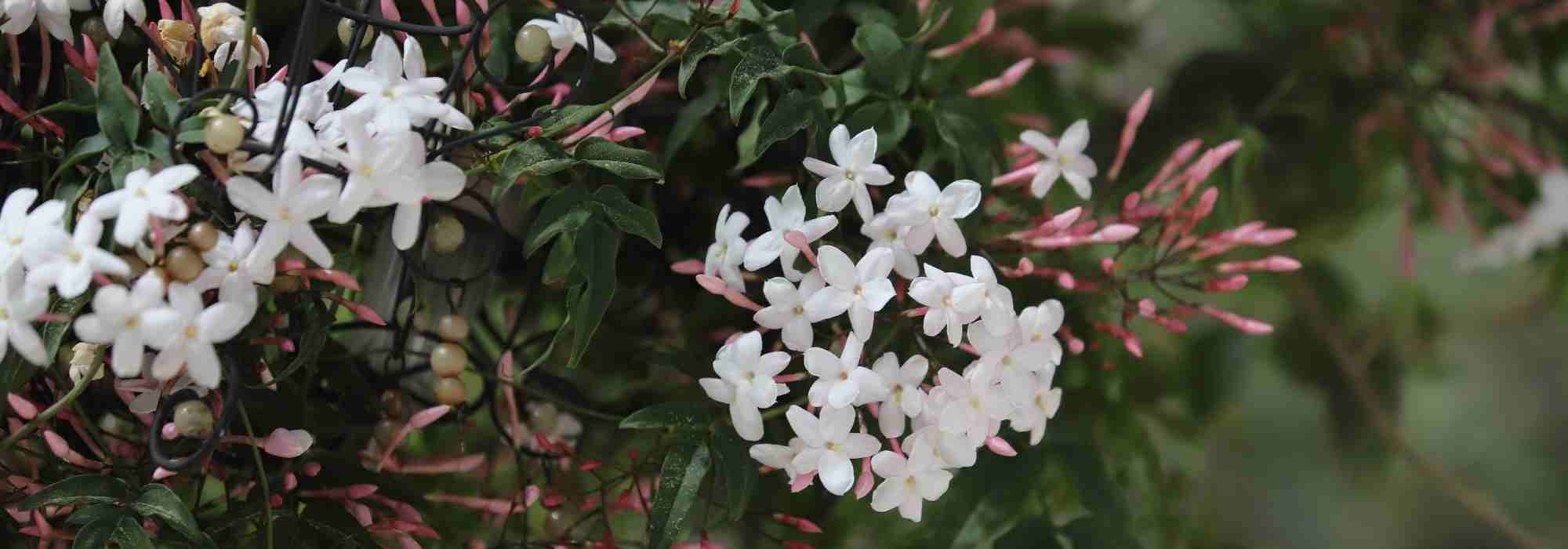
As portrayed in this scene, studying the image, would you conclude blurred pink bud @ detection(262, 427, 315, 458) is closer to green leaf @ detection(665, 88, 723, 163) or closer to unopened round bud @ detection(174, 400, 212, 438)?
unopened round bud @ detection(174, 400, 212, 438)

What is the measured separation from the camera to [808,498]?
16.0 inches

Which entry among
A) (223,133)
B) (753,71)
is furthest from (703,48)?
(223,133)

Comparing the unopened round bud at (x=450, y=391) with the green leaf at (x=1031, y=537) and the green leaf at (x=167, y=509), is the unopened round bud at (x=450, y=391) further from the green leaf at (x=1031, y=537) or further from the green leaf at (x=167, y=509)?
the green leaf at (x=1031, y=537)

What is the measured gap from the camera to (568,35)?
314 mm

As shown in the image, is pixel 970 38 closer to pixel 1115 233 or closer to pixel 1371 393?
pixel 1115 233

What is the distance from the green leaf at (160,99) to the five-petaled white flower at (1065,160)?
22cm

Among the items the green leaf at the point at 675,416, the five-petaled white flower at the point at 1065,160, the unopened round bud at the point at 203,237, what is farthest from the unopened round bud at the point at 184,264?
the five-petaled white flower at the point at 1065,160

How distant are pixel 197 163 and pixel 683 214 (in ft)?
0.60

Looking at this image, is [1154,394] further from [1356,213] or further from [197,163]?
[197,163]

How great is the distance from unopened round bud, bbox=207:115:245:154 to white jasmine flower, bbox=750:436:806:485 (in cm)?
14

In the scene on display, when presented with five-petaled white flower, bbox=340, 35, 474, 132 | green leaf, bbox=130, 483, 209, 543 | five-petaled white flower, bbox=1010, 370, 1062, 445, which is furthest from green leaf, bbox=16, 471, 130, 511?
five-petaled white flower, bbox=1010, 370, 1062, 445

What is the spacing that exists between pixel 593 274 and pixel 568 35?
78mm

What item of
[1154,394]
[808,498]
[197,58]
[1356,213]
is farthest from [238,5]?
[1356,213]

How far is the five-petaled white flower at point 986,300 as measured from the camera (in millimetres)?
271
